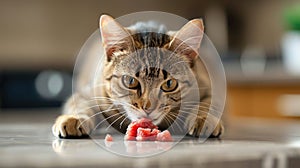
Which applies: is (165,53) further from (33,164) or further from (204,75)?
(33,164)

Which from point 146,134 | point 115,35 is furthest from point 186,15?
point 146,134

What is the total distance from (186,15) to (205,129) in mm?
3111

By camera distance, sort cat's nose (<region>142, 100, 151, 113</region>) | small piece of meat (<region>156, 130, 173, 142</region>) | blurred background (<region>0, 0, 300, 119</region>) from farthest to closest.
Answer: blurred background (<region>0, 0, 300, 119</region>) → cat's nose (<region>142, 100, 151, 113</region>) → small piece of meat (<region>156, 130, 173, 142</region>)

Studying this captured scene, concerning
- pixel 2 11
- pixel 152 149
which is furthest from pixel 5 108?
pixel 152 149

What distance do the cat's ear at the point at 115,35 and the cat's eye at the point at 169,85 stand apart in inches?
4.1

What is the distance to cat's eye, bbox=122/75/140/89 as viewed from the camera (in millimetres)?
921

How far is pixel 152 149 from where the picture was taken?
666 mm

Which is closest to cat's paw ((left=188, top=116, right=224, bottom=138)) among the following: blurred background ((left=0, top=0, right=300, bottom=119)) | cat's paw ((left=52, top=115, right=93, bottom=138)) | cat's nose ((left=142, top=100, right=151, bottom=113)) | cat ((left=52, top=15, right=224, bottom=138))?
cat ((left=52, top=15, right=224, bottom=138))

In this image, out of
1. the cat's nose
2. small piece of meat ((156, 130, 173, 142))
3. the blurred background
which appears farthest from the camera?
the blurred background

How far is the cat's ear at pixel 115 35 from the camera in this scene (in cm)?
95

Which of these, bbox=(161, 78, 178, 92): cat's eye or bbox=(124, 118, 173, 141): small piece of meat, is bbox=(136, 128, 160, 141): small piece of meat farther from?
bbox=(161, 78, 178, 92): cat's eye

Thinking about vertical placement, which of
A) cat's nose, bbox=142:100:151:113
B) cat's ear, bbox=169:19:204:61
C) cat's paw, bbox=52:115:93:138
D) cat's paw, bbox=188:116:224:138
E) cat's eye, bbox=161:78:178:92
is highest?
cat's ear, bbox=169:19:204:61

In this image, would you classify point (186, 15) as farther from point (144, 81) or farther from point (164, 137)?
point (164, 137)

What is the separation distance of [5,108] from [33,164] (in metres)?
2.91
